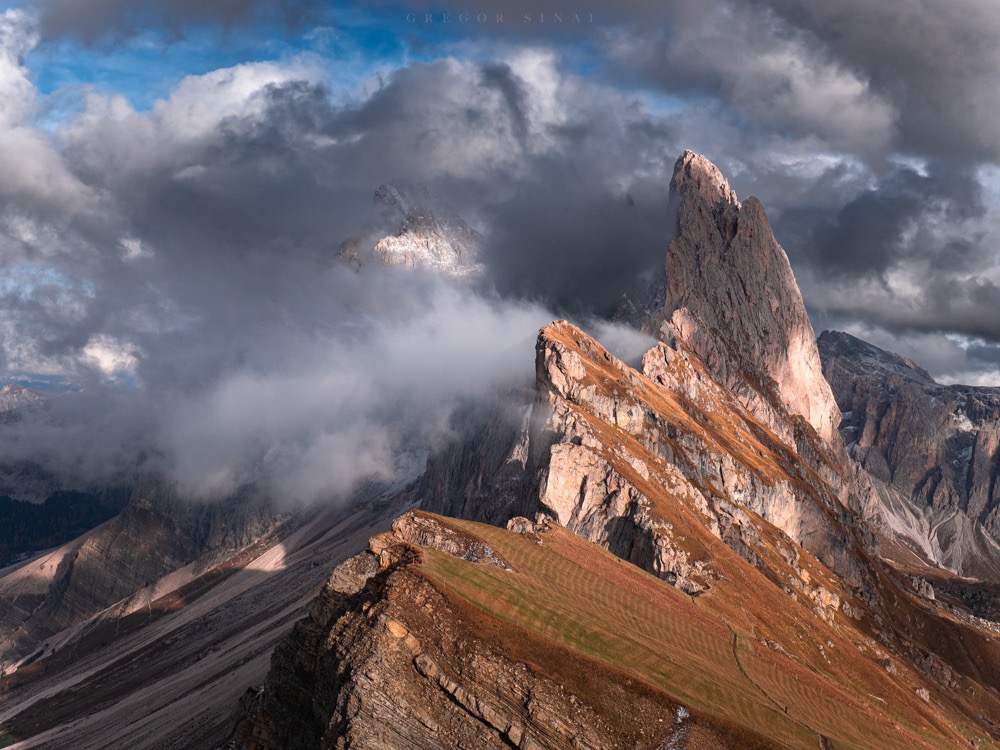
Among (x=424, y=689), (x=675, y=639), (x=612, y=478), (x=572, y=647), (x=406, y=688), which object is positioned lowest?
(x=612, y=478)

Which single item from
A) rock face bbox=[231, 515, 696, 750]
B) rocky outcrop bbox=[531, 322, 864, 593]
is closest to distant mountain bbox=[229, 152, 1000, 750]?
rock face bbox=[231, 515, 696, 750]

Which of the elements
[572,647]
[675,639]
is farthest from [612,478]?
[572,647]

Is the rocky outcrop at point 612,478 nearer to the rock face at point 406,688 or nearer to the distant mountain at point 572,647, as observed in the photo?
the distant mountain at point 572,647

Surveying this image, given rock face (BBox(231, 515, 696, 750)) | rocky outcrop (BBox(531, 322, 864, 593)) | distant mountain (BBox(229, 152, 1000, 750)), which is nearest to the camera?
rock face (BBox(231, 515, 696, 750))

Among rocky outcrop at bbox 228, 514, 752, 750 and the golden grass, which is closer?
rocky outcrop at bbox 228, 514, 752, 750

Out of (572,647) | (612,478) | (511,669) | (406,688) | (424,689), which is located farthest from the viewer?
(612,478)

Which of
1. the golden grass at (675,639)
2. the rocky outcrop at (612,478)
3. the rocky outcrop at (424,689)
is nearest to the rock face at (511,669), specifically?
the rocky outcrop at (424,689)

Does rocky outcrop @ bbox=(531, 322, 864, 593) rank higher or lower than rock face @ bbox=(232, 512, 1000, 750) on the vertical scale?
lower

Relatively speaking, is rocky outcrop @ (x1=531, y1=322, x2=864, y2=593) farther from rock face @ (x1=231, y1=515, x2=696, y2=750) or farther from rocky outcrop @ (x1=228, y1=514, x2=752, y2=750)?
rock face @ (x1=231, y1=515, x2=696, y2=750)

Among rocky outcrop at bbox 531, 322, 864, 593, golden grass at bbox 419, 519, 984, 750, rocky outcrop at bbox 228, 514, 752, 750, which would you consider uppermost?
rocky outcrop at bbox 228, 514, 752, 750

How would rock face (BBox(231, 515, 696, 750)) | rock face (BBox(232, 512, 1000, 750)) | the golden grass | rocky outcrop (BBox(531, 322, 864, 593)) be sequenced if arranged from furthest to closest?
rocky outcrop (BBox(531, 322, 864, 593))
the golden grass
rock face (BBox(232, 512, 1000, 750))
rock face (BBox(231, 515, 696, 750))

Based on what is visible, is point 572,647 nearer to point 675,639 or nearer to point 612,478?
point 675,639

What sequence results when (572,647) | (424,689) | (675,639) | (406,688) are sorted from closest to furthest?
(406,688) → (424,689) → (572,647) → (675,639)

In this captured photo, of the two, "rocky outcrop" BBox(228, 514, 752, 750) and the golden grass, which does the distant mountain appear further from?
the golden grass
